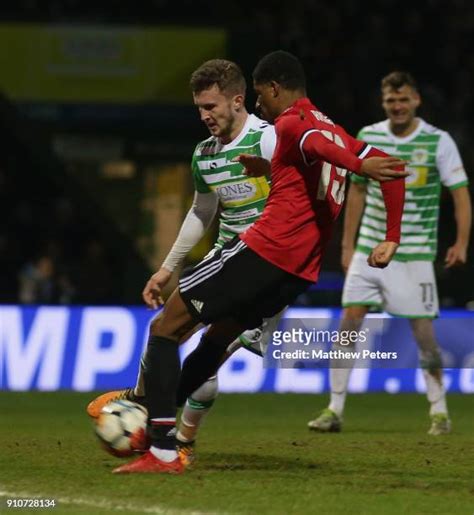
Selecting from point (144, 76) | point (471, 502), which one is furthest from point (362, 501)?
point (144, 76)

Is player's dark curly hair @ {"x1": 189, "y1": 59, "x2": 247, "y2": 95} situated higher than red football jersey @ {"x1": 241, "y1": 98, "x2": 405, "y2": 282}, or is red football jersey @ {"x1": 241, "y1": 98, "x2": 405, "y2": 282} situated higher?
player's dark curly hair @ {"x1": 189, "y1": 59, "x2": 247, "y2": 95}

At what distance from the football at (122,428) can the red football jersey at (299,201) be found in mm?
1009

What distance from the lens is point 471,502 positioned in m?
6.50

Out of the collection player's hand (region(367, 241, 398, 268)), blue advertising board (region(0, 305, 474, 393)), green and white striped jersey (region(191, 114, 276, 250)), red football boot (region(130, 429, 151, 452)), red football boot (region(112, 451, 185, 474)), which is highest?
green and white striped jersey (region(191, 114, 276, 250))

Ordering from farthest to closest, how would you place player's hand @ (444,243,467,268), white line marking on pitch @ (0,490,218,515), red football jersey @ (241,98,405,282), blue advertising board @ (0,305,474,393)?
blue advertising board @ (0,305,474,393) → player's hand @ (444,243,467,268) → red football jersey @ (241,98,405,282) → white line marking on pitch @ (0,490,218,515)

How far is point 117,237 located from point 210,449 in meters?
11.5

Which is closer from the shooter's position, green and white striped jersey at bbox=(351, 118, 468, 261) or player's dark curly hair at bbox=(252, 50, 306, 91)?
player's dark curly hair at bbox=(252, 50, 306, 91)

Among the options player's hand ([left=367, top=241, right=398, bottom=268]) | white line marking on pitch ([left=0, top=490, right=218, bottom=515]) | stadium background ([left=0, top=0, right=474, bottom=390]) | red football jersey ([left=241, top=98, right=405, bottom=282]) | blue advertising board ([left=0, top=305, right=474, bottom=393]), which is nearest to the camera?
white line marking on pitch ([left=0, top=490, right=218, bottom=515])

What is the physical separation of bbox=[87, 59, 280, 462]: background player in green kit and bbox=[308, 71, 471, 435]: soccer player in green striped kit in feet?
6.95

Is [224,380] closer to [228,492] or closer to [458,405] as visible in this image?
[458,405]

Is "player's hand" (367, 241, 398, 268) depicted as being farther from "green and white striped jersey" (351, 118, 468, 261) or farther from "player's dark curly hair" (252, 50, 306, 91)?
"green and white striped jersey" (351, 118, 468, 261)

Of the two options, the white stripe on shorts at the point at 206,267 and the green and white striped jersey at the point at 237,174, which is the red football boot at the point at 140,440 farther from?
the green and white striped jersey at the point at 237,174

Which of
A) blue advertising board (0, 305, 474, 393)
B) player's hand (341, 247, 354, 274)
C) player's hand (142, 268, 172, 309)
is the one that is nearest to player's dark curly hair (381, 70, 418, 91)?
player's hand (341, 247, 354, 274)

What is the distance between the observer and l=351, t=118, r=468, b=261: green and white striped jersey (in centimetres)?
990
